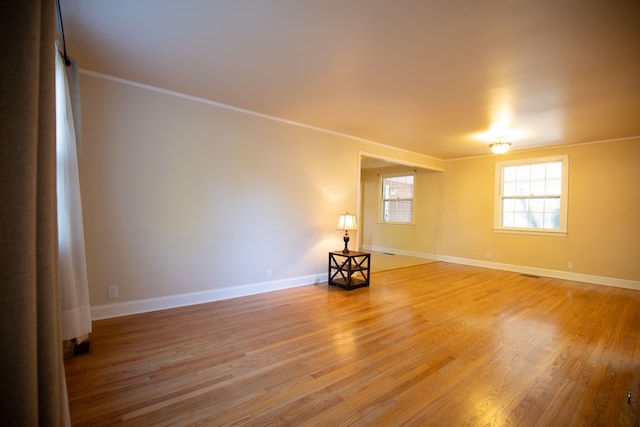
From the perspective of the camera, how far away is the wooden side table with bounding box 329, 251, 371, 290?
4.56 m

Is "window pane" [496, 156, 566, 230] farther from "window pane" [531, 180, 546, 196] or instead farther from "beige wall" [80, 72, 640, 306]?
"beige wall" [80, 72, 640, 306]

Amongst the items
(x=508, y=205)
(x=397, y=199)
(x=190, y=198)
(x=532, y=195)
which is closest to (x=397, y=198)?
(x=397, y=199)

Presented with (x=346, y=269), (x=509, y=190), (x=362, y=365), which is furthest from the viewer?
(x=509, y=190)

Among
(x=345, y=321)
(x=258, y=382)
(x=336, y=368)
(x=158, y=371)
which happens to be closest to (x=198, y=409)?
(x=258, y=382)

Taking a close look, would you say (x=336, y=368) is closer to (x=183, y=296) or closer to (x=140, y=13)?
(x=183, y=296)

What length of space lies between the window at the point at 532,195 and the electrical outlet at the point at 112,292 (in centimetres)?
699

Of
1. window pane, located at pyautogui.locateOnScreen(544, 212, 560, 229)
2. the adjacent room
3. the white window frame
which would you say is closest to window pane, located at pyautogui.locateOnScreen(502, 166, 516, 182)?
the adjacent room

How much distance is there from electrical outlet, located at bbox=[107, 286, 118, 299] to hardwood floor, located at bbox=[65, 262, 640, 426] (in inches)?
12.1

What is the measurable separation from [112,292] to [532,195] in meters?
7.34

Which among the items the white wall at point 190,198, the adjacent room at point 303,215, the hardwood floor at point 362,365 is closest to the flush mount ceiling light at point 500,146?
the adjacent room at point 303,215

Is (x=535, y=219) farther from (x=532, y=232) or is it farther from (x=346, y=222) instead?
(x=346, y=222)

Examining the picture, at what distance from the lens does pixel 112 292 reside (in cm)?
312

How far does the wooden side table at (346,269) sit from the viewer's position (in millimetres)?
4562

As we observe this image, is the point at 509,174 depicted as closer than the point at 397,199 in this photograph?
Yes
